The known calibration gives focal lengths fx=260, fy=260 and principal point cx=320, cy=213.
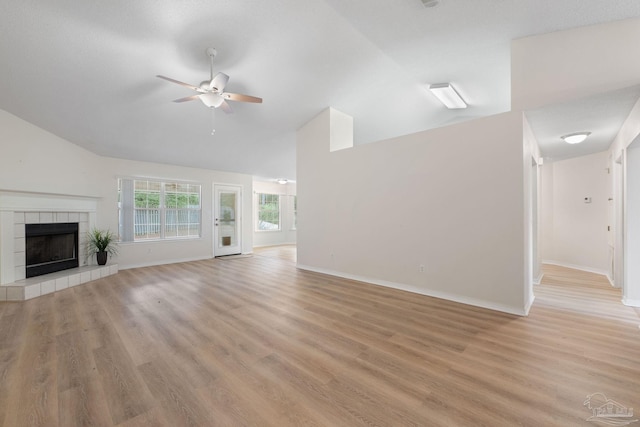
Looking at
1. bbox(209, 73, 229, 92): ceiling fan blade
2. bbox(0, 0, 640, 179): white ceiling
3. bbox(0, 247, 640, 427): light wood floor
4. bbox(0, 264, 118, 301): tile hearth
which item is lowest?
bbox(0, 247, 640, 427): light wood floor

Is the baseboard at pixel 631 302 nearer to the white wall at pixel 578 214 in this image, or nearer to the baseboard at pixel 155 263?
the white wall at pixel 578 214

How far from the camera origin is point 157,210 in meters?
6.59

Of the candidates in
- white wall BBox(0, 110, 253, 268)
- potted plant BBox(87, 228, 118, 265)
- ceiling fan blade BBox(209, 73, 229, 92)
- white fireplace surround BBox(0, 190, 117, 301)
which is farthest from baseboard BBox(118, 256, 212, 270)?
ceiling fan blade BBox(209, 73, 229, 92)

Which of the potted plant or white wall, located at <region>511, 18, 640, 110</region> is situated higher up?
white wall, located at <region>511, 18, 640, 110</region>

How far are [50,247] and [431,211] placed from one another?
6729 mm

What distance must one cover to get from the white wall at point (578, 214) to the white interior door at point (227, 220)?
825cm

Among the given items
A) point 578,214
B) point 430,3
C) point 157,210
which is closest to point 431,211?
point 430,3

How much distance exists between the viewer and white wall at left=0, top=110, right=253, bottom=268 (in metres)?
4.04

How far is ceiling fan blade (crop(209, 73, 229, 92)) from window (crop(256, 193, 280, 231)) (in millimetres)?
6927

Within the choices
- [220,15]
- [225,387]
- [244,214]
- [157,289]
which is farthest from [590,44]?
[244,214]

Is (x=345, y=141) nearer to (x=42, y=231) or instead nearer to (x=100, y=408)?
(x=100, y=408)

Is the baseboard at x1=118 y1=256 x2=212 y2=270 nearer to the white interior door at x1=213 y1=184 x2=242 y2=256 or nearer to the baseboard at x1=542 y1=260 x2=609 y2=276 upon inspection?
the white interior door at x1=213 y1=184 x2=242 y2=256

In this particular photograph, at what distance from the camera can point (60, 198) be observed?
4848mm

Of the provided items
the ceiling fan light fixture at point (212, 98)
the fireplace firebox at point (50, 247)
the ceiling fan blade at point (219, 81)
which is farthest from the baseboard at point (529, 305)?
the fireplace firebox at point (50, 247)
